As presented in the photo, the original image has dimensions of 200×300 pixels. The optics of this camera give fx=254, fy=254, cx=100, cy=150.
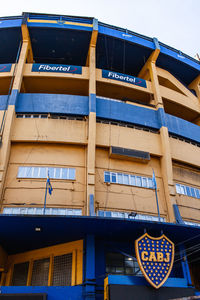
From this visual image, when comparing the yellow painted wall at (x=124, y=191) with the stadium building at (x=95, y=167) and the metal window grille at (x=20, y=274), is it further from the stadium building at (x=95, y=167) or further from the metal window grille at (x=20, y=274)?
the metal window grille at (x=20, y=274)

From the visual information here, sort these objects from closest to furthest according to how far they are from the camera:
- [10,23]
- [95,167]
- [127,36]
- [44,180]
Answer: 1. [44,180]
2. [95,167]
3. [10,23]
4. [127,36]

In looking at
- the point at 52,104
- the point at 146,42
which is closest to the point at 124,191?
the point at 52,104

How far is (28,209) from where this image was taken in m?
19.9

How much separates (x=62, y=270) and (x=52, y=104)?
1473 centimetres

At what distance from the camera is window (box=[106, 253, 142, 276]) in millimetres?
17656

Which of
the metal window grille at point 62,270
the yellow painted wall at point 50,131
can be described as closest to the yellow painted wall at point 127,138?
the yellow painted wall at point 50,131

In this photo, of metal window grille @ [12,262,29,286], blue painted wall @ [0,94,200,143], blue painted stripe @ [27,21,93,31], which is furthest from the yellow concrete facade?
metal window grille @ [12,262,29,286]

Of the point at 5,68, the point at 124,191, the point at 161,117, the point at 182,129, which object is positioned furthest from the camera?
the point at 182,129

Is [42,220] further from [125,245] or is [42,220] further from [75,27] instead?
[75,27]

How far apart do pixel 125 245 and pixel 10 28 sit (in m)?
25.6

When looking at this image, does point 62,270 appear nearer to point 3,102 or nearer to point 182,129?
point 3,102

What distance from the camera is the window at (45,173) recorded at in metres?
21.5

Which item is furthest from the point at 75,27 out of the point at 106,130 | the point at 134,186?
the point at 134,186

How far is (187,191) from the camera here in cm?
2508
